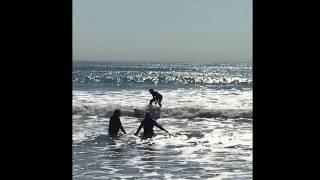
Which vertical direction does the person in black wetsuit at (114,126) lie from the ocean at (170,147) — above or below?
above

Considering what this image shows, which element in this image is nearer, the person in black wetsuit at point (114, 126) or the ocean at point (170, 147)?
the ocean at point (170, 147)

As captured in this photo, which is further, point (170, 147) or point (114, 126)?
point (114, 126)

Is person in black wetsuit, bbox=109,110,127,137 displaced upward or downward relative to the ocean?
upward

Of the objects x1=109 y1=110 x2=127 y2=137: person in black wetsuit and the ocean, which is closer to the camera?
the ocean

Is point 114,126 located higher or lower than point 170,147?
higher
